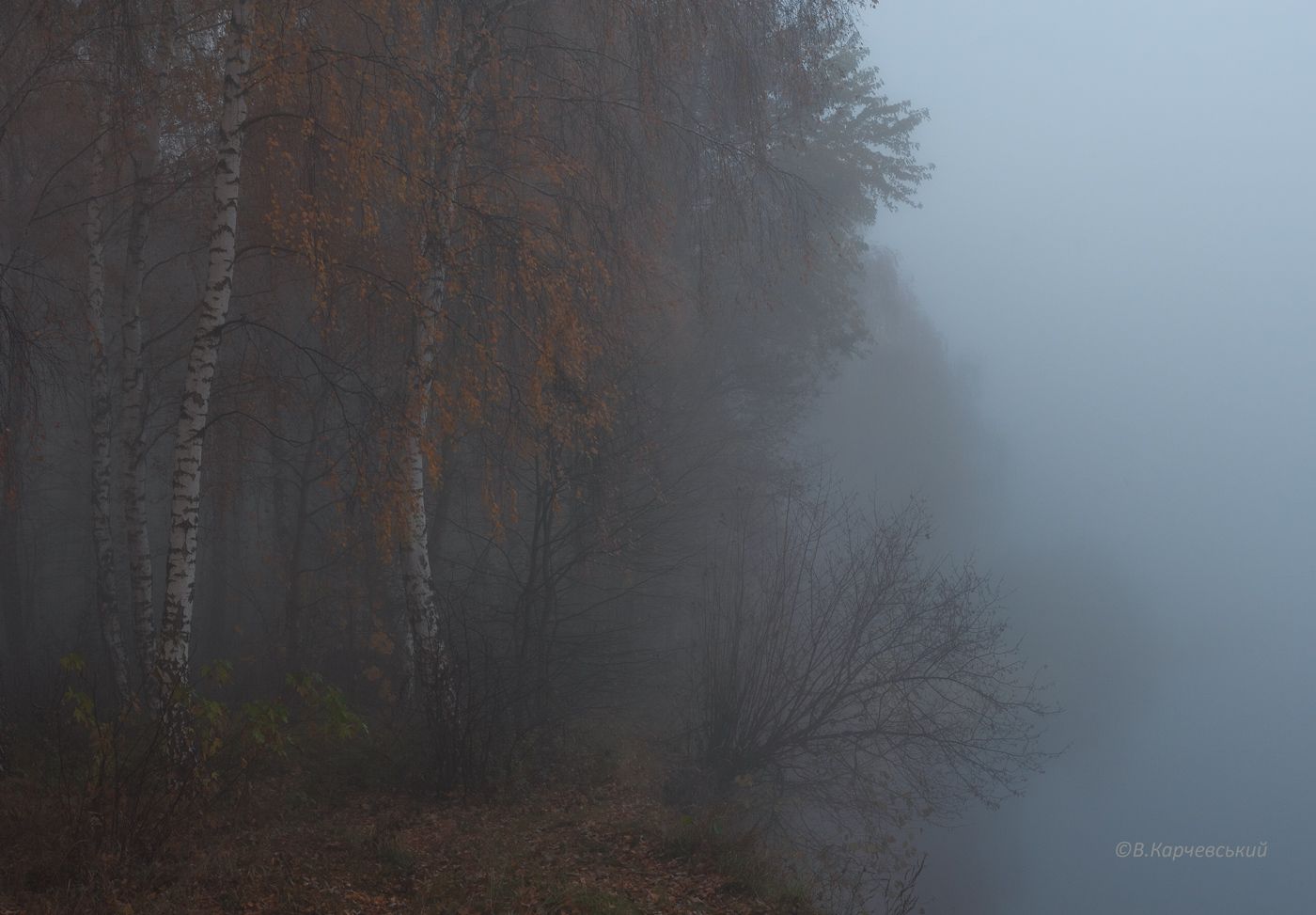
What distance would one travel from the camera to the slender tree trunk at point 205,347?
674cm

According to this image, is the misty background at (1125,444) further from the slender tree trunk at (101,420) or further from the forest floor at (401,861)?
the slender tree trunk at (101,420)

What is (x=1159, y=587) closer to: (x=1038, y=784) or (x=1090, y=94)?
(x=1038, y=784)

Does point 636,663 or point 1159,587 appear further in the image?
point 1159,587

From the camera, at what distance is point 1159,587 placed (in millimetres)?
53938

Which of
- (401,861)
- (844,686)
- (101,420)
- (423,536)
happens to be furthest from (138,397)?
(844,686)

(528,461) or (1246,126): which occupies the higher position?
(1246,126)

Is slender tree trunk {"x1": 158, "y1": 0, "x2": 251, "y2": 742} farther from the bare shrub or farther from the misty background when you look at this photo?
the misty background

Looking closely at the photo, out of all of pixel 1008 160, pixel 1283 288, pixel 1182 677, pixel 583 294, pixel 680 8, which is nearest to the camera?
pixel 583 294

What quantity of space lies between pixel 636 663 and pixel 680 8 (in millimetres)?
7271

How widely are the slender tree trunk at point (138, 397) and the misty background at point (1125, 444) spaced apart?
559 inches

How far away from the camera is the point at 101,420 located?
9398 mm

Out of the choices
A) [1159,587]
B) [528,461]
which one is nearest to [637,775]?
[528,461]

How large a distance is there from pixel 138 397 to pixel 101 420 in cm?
58

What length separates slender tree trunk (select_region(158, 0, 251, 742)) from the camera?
6.74m
